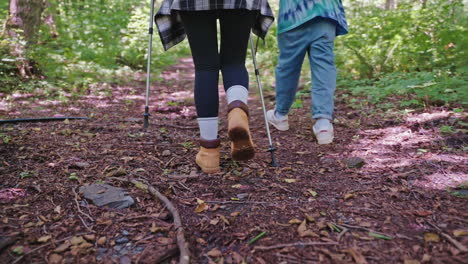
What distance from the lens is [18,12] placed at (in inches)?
219

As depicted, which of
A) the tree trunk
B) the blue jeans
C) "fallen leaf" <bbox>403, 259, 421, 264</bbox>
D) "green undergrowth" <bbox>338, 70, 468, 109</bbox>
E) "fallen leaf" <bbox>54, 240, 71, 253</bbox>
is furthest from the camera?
the tree trunk

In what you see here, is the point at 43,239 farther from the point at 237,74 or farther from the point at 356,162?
the point at 356,162

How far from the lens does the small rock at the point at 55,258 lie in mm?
1303

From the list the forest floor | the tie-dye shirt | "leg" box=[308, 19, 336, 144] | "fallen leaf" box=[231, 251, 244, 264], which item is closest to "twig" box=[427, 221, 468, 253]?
the forest floor

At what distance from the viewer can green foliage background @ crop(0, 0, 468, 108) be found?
408 cm

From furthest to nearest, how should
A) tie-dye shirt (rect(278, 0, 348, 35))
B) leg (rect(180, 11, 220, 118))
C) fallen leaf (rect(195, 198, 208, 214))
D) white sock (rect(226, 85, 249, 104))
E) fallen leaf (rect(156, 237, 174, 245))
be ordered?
tie-dye shirt (rect(278, 0, 348, 35)) < white sock (rect(226, 85, 249, 104)) < leg (rect(180, 11, 220, 118)) < fallen leaf (rect(195, 198, 208, 214)) < fallen leaf (rect(156, 237, 174, 245))

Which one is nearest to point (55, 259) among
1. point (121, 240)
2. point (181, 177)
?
point (121, 240)

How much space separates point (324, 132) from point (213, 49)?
1.46m

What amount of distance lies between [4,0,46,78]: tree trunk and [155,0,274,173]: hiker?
4.22 meters

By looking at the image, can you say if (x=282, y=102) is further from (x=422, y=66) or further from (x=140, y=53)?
(x=140, y=53)

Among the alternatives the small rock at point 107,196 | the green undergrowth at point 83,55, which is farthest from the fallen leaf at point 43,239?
the green undergrowth at point 83,55

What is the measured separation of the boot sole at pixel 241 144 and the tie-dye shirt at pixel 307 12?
59.5 inches

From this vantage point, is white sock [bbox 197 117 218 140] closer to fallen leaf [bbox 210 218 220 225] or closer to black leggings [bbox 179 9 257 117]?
black leggings [bbox 179 9 257 117]

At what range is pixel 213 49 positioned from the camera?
209 centimetres
